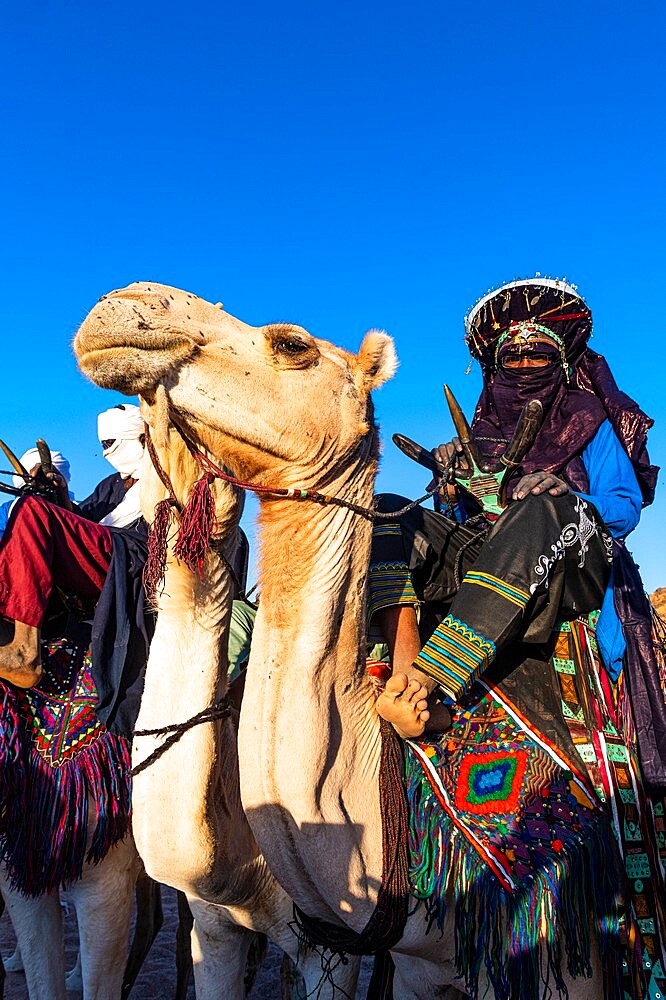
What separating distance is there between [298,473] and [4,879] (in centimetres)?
302

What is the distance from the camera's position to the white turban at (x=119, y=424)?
223 inches

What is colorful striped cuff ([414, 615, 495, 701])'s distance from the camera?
2.63 m

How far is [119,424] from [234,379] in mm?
3417

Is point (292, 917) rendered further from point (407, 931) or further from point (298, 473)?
point (298, 473)

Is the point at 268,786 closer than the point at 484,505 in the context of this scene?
Yes

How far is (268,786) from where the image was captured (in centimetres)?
251

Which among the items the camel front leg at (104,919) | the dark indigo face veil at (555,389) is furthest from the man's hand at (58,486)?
the dark indigo face veil at (555,389)

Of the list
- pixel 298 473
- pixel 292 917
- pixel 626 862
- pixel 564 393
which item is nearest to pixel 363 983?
pixel 292 917

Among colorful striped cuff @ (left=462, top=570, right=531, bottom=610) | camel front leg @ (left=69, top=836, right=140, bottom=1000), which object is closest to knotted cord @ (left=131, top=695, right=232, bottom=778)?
colorful striped cuff @ (left=462, top=570, right=531, bottom=610)

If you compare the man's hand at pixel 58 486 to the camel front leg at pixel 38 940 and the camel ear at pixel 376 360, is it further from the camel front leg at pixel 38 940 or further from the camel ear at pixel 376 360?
the camel ear at pixel 376 360

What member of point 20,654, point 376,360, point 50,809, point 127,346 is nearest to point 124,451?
point 20,654

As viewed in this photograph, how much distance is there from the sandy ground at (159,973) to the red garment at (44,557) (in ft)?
10.4

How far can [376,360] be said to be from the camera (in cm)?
279

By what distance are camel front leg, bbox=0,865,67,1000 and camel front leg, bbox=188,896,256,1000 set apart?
1.39m
